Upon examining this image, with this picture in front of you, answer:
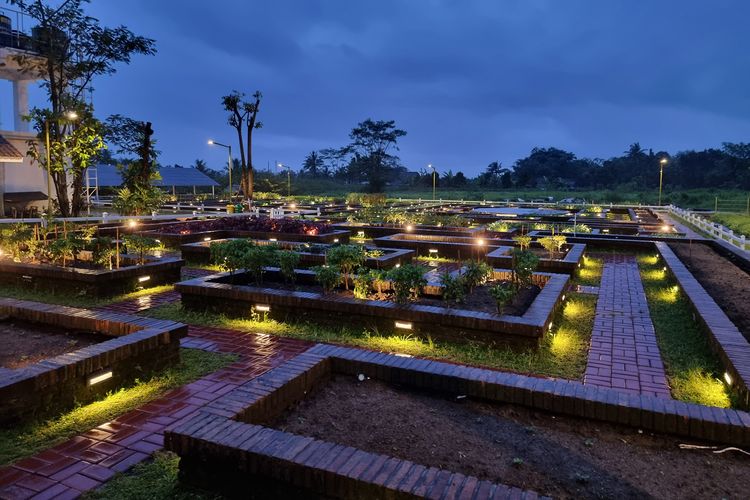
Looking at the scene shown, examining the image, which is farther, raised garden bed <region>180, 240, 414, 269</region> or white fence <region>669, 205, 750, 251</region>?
white fence <region>669, 205, 750, 251</region>

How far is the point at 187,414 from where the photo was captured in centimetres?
430

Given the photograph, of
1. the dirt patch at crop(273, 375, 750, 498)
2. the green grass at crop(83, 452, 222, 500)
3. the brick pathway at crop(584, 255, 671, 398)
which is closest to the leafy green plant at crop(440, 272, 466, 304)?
the brick pathway at crop(584, 255, 671, 398)

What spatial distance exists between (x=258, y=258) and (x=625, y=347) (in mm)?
5293

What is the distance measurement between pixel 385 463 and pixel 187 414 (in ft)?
7.38

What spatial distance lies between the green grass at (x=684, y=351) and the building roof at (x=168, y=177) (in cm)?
4144

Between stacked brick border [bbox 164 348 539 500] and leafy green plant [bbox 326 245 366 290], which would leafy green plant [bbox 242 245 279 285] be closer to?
leafy green plant [bbox 326 245 366 290]

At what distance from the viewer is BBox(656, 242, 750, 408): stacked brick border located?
4457 mm

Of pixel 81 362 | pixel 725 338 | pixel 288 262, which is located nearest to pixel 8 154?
pixel 288 262

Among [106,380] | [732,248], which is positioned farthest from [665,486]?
[732,248]

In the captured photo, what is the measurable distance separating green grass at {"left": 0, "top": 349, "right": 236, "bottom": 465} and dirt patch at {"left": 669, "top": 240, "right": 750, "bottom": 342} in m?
6.39

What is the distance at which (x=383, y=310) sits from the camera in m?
6.50

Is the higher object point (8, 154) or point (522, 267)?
point (8, 154)

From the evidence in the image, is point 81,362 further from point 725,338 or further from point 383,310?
point 725,338

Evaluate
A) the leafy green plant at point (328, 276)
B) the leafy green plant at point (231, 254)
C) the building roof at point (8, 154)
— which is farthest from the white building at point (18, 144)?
the leafy green plant at point (328, 276)
